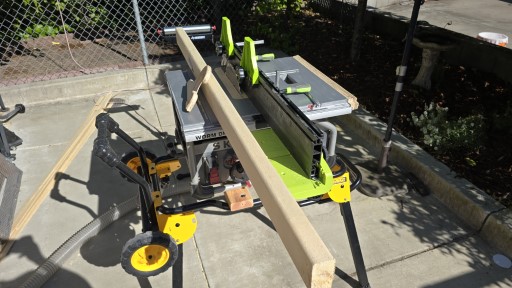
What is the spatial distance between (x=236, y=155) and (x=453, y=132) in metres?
2.73

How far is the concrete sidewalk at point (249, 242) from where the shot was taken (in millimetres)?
2986

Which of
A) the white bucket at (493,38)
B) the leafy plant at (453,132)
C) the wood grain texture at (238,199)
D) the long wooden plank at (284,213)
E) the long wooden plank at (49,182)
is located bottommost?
the long wooden plank at (49,182)

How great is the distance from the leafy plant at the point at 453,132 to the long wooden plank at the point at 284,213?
2810mm

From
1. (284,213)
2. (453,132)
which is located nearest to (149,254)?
(284,213)

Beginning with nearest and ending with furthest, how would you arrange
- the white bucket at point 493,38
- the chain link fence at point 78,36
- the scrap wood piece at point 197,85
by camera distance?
the scrap wood piece at point 197,85 < the white bucket at point 493,38 < the chain link fence at point 78,36

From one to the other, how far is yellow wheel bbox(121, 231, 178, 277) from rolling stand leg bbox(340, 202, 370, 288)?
1186 millimetres

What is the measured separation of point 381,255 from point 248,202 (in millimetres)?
1486

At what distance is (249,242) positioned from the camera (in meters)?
3.31

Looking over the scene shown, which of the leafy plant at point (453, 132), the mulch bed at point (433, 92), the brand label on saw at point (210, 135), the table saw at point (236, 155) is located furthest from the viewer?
the leafy plant at point (453, 132)

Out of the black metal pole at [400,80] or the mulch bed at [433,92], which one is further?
the mulch bed at [433,92]

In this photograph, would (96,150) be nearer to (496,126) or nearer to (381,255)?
(381,255)

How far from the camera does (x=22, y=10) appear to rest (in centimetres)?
709

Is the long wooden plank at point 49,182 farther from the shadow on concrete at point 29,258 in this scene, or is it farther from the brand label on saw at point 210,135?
the brand label on saw at point 210,135

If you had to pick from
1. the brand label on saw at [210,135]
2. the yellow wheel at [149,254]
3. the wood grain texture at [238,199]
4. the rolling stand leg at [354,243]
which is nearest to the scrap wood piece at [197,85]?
the brand label on saw at [210,135]
